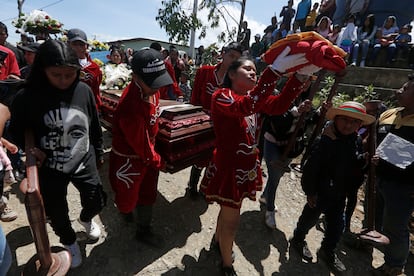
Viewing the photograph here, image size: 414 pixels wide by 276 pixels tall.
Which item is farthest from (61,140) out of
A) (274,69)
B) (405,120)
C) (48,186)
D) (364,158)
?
(405,120)

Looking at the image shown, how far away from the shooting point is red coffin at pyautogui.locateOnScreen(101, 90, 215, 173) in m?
2.32

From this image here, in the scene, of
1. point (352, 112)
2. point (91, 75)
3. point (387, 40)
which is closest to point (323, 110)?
point (352, 112)

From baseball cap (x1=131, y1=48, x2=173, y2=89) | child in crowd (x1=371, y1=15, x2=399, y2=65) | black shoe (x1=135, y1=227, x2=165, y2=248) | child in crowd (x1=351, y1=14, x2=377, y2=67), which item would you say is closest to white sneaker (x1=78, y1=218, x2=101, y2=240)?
black shoe (x1=135, y1=227, x2=165, y2=248)

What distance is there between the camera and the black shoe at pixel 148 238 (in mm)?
2502

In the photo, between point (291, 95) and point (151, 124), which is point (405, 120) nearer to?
point (291, 95)

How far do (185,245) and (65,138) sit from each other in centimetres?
162

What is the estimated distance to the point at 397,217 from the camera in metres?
2.35

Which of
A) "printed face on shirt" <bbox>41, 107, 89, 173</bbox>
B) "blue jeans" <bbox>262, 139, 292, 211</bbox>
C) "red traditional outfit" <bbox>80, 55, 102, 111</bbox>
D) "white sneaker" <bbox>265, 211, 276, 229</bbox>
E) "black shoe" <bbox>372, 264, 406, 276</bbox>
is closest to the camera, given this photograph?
"printed face on shirt" <bbox>41, 107, 89, 173</bbox>

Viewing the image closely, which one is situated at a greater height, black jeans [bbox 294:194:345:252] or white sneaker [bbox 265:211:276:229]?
black jeans [bbox 294:194:345:252]

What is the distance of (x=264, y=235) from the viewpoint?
2941mm

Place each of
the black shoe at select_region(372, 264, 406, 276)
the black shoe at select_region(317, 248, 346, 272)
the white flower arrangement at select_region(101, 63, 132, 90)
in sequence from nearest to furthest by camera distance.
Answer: the black shoe at select_region(372, 264, 406, 276) < the black shoe at select_region(317, 248, 346, 272) < the white flower arrangement at select_region(101, 63, 132, 90)

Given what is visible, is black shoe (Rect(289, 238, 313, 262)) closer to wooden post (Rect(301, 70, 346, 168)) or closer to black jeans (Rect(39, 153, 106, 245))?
wooden post (Rect(301, 70, 346, 168))

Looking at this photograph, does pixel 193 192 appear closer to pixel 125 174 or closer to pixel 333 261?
pixel 125 174

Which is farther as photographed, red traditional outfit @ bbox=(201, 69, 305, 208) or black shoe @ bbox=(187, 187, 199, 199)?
black shoe @ bbox=(187, 187, 199, 199)
